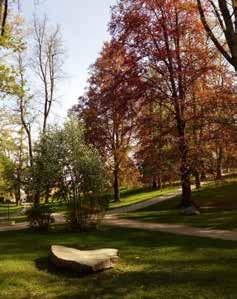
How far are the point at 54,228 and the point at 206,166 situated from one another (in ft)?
32.4

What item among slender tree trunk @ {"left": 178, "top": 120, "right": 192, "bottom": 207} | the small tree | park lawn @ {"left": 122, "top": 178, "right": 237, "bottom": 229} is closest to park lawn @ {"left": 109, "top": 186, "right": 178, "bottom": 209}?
park lawn @ {"left": 122, "top": 178, "right": 237, "bottom": 229}

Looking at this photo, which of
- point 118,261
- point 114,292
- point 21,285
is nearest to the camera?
point 114,292

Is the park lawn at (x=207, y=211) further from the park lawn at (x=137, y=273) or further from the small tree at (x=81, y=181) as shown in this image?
the park lawn at (x=137, y=273)

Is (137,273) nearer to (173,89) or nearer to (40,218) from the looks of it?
(40,218)

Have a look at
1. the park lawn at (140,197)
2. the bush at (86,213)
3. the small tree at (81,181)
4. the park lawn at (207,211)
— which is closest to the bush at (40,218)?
the small tree at (81,181)

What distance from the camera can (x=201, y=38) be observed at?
25.3 metres

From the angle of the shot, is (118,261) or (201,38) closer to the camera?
(118,261)

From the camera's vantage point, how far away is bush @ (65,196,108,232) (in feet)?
54.2

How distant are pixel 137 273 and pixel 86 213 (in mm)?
7709

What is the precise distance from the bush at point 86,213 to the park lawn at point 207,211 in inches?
148

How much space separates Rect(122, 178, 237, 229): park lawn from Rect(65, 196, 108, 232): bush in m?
3.77

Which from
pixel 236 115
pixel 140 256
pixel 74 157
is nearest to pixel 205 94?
pixel 236 115

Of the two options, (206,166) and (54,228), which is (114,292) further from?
(206,166)

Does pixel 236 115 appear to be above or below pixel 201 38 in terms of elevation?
below
